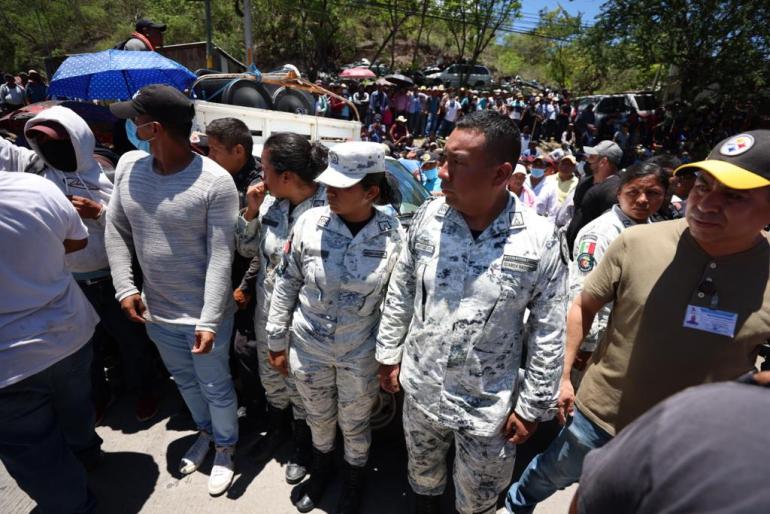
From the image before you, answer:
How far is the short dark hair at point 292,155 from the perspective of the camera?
2.15 meters

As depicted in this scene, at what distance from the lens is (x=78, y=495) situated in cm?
198

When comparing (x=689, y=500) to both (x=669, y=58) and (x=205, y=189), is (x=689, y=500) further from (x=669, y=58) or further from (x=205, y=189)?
(x=669, y=58)

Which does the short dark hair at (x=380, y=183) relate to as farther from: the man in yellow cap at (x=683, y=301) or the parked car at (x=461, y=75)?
the parked car at (x=461, y=75)

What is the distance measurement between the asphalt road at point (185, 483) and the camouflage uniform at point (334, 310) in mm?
446

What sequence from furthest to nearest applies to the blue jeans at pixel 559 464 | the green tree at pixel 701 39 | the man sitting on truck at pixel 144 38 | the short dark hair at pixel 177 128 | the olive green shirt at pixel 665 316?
the green tree at pixel 701 39 → the man sitting on truck at pixel 144 38 → the short dark hair at pixel 177 128 → the blue jeans at pixel 559 464 → the olive green shirt at pixel 665 316

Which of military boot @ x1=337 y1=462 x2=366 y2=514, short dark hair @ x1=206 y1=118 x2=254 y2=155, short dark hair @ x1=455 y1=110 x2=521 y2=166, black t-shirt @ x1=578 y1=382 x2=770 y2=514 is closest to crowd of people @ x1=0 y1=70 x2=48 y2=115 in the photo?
short dark hair @ x1=206 y1=118 x2=254 y2=155

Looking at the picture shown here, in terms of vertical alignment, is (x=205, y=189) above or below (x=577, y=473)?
above

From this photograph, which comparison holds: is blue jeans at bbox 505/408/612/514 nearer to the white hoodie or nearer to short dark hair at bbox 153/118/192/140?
short dark hair at bbox 153/118/192/140

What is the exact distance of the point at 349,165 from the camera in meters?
1.81

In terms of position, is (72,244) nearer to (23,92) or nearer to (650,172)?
(650,172)

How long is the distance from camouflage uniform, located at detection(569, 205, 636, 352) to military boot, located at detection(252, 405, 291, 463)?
6.48 ft

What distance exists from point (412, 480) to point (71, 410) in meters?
1.80

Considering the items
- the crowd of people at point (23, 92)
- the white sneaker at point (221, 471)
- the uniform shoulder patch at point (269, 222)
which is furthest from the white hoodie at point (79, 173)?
the crowd of people at point (23, 92)

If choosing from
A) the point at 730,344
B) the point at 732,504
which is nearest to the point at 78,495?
the point at 732,504
